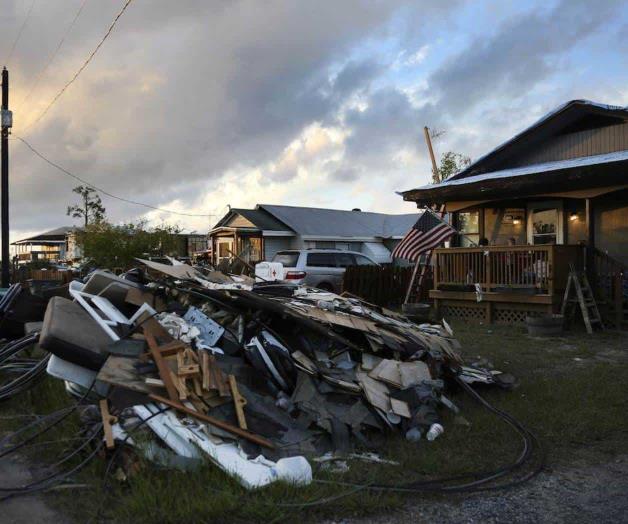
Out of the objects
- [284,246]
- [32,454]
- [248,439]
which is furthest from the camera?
[284,246]

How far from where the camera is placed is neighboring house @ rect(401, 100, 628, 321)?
39.4ft

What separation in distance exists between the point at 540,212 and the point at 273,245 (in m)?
18.2

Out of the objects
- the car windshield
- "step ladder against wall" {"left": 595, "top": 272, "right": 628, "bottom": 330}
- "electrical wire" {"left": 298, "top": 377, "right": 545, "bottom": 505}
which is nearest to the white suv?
the car windshield

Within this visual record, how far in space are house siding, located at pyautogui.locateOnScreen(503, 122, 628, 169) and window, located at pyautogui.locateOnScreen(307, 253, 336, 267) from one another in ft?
20.2

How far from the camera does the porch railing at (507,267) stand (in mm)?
11938

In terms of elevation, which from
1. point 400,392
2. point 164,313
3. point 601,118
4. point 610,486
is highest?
point 601,118

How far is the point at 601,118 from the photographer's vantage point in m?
13.7

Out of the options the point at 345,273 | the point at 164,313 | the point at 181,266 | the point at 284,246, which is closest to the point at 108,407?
the point at 164,313

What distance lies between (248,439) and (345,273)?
41.6 feet

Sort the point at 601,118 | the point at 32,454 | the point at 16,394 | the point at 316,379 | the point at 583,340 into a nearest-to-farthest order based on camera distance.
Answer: the point at 32,454 → the point at 316,379 → the point at 16,394 → the point at 583,340 → the point at 601,118

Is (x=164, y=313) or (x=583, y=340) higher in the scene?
(x=164, y=313)

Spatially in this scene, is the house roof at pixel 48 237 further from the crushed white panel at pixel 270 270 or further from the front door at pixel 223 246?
the crushed white panel at pixel 270 270

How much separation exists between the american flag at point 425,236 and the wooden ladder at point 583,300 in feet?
9.16

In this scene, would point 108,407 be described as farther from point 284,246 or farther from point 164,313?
point 284,246
